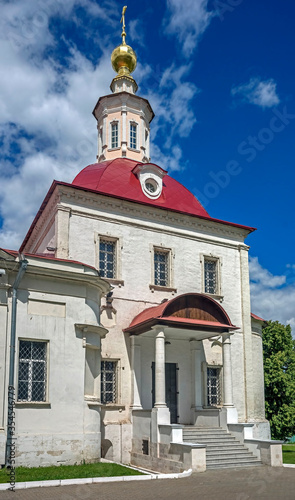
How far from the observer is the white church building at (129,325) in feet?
46.7

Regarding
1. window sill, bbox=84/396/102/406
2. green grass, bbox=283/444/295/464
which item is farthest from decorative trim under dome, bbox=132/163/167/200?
green grass, bbox=283/444/295/464

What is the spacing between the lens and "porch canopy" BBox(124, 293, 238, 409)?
17328mm

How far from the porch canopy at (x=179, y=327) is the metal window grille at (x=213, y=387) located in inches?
29.9

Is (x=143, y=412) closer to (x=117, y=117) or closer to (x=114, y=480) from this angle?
(x=114, y=480)

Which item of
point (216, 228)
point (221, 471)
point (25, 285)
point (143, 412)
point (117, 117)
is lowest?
point (221, 471)

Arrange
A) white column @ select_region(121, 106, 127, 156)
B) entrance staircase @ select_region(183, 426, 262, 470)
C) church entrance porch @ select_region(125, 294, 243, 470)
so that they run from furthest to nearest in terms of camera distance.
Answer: white column @ select_region(121, 106, 127, 156)
church entrance porch @ select_region(125, 294, 243, 470)
entrance staircase @ select_region(183, 426, 262, 470)

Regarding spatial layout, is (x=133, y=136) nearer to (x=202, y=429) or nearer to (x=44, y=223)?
(x=44, y=223)

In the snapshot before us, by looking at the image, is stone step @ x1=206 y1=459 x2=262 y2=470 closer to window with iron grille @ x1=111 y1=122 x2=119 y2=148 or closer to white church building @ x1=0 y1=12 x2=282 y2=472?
white church building @ x1=0 y1=12 x2=282 y2=472

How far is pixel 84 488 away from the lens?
11.5 metres

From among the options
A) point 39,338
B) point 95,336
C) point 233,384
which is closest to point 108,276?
point 95,336

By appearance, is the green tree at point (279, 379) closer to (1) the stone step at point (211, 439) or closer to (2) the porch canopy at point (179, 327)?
(2) the porch canopy at point (179, 327)

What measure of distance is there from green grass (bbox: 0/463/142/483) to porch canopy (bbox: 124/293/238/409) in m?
3.54

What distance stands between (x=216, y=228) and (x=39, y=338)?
1044 cm

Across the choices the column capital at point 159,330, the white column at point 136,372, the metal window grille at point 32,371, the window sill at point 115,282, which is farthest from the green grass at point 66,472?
the window sill at point 115,282
